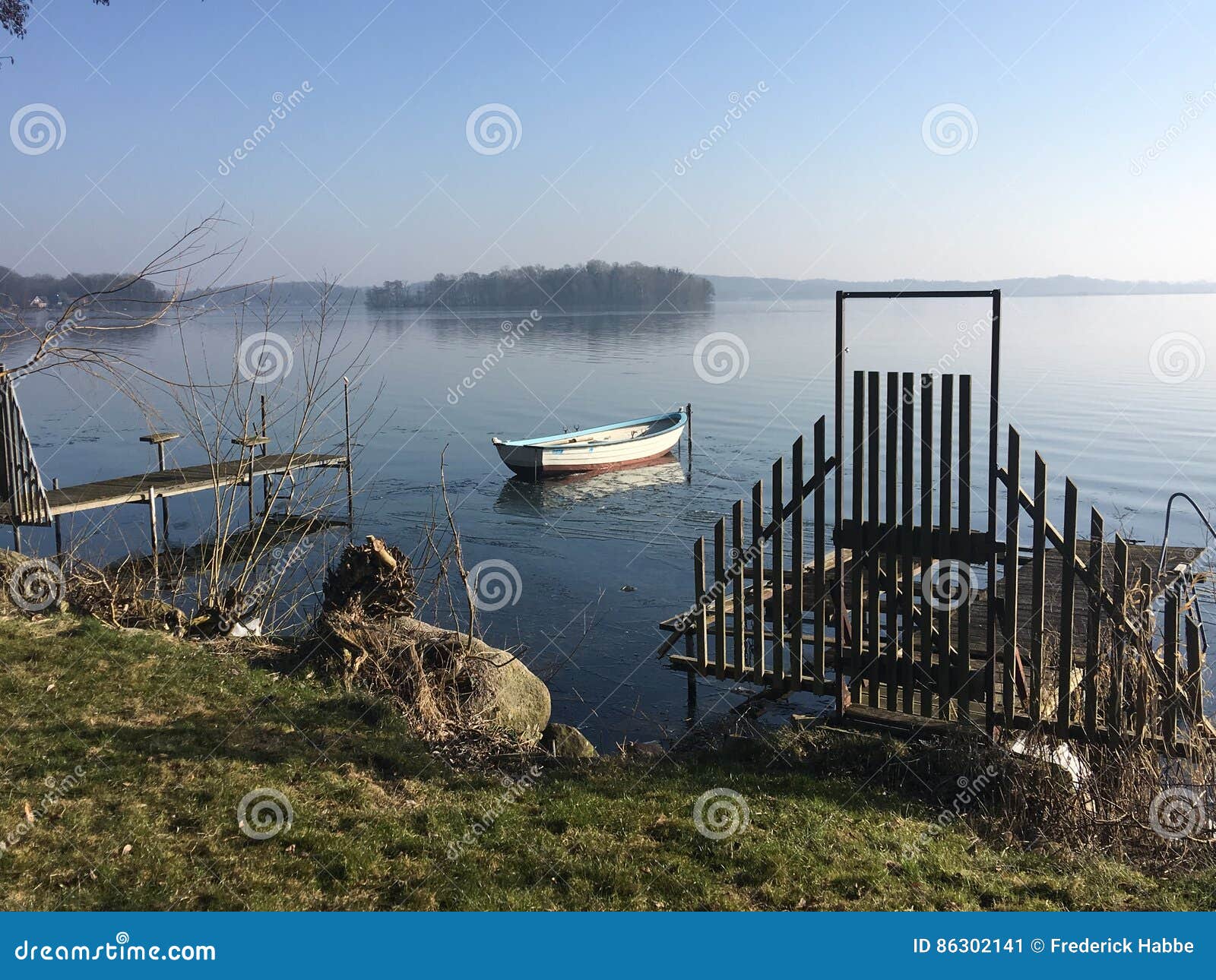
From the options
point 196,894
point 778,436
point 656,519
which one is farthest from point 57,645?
point 778,436

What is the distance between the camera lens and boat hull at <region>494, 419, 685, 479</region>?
36.8 meters

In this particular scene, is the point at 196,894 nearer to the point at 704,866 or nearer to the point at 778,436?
the point at 704,866

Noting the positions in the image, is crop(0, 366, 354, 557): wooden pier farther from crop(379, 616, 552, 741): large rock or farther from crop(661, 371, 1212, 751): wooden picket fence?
crop(661, 371, 1212, 751): wooden picket fence

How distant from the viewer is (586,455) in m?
38.1

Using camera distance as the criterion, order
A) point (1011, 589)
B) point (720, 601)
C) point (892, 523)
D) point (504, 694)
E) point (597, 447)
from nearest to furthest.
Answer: point (1011, 589)
point (892, 523)
point (720, 601)
point (504, 694)
point (597, 447)

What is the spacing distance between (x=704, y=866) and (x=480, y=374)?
61.4m

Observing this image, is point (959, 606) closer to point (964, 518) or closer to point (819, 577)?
point (964, 518)

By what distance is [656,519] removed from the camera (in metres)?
30.6

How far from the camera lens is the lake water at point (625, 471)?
18.9 metres

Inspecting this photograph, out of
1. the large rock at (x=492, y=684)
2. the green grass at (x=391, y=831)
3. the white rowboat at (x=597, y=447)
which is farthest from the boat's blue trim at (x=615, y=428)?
the green grass at (x=391, y=831)

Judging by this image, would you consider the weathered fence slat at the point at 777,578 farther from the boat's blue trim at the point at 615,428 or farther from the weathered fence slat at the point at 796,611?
the boat's blue trim at the point at 615,428

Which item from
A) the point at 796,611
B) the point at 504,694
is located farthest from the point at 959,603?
the point at 504,694

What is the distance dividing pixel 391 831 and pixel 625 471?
3265 centimetres

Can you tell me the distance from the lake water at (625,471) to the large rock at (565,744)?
2.70m
